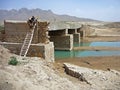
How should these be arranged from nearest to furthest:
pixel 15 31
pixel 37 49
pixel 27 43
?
pixel 37 49, pixel 27 43, pixel 15 31

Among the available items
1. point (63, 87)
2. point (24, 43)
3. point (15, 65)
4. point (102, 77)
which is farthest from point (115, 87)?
point (24, 43)

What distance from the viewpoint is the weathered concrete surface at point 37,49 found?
14.5m

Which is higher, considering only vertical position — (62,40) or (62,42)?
(62,40)

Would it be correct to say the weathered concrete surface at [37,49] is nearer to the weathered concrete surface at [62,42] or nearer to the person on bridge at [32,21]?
the person on bridge at [32,21]

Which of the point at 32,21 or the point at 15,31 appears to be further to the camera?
the point at 15,31

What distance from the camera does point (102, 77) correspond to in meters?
12.3

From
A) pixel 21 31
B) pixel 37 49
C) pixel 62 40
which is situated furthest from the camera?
pixel 62 40

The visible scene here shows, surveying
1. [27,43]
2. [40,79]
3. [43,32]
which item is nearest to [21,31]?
[27,43]

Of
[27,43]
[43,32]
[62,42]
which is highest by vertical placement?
[43,32]

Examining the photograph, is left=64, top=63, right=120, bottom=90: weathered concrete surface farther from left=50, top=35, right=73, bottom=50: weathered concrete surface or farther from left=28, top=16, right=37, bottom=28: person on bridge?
left=50, top=35, right=73, bottom=50: weathered concrete surface

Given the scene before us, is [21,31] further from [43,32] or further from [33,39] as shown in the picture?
[43,32]

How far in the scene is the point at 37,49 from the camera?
48.1 feet

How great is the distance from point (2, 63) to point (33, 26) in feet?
15.3

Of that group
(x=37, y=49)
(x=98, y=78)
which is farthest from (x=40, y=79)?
(x=37, y=49)
